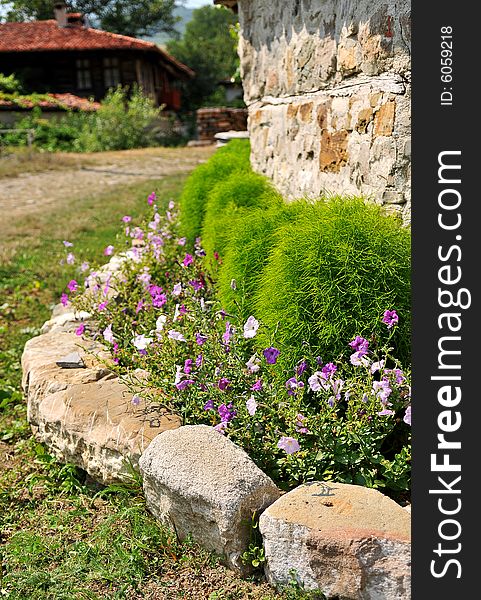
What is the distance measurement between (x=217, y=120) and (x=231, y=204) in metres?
15.0

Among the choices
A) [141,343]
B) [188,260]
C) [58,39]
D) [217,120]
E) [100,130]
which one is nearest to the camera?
[141,343]

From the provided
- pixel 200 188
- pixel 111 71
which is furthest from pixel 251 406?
pixel 111 71

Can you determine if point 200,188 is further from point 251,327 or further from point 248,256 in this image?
point 251,327

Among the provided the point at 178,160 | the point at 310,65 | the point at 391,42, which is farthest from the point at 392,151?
the point at 178,160

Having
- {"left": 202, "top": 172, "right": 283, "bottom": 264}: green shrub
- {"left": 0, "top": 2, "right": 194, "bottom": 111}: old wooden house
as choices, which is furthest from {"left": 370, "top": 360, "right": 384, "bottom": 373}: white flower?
{"left": 0, "top": 2, "right": 194, "bottom": 111}: old wooden house

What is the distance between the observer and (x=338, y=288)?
2.93 m

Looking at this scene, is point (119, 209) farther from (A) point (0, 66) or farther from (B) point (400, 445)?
(A) point (0, 66)

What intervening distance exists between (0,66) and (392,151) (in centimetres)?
3014

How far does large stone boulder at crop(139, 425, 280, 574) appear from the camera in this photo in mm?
2416

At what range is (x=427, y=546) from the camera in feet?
6.59

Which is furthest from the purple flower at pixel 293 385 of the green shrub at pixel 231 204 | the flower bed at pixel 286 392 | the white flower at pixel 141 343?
the green shrub at pixel 231 204

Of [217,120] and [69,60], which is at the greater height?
[69,60]

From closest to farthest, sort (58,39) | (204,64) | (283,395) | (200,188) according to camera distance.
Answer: (283,395) → (200,188) → (58,39) → (204,64)

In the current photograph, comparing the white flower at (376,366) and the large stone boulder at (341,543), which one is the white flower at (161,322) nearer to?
the white flower at (376,366)
